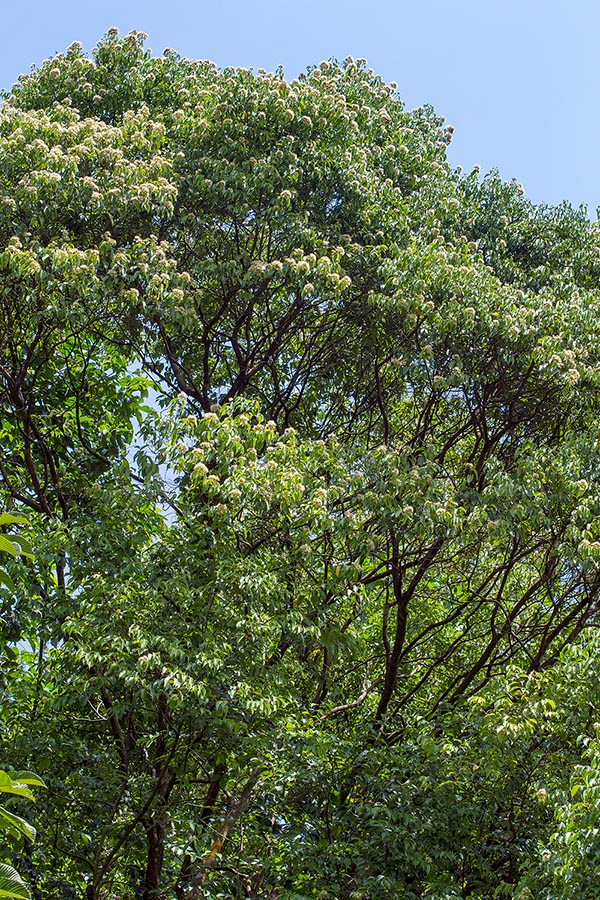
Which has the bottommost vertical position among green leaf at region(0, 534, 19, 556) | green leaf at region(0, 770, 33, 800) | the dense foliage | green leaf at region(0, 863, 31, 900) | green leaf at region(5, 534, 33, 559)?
green leaf at region(0, 863, 31, 900)

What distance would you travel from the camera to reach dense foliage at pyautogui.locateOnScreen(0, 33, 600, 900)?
27.0 feet

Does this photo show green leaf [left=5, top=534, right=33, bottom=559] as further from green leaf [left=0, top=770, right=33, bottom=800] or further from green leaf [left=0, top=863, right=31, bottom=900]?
green leaf [left=0, top=863, right=31, bottom=900]

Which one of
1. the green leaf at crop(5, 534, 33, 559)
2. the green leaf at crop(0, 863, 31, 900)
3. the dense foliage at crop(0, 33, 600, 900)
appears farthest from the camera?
the dense foliage at crop(0, 33, 600, 900)

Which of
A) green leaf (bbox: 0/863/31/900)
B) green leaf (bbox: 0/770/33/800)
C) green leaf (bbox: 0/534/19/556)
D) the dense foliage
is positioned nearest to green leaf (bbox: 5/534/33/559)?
green leaf (bbox: 0/534/19/556)

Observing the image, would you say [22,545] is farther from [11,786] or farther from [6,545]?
[11,786]

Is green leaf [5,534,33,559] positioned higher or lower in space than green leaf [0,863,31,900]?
higher

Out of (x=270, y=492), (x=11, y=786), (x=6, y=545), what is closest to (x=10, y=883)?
(x=11, y=786)

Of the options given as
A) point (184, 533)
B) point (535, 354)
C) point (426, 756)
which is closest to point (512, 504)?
point (535, 354)

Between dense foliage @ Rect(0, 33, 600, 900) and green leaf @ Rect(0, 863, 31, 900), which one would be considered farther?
dense foliage @ Rect(0, 33, 600, 900)

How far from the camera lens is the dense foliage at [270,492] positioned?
8.23 metres

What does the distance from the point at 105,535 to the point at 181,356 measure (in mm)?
3325

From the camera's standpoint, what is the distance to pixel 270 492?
27.1 feet

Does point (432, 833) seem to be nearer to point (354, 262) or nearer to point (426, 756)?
point (426, 756)

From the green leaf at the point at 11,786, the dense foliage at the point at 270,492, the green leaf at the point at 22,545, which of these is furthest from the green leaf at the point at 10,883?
the dense foliage at the point at 270,492
